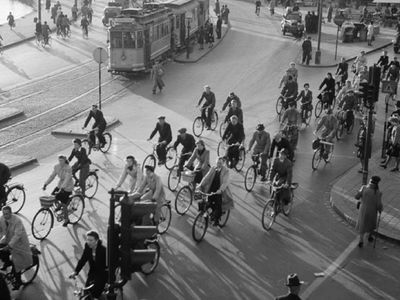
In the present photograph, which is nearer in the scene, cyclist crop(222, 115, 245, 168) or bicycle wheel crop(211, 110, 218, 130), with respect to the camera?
cyclist crop(222, 115, 245, 168)

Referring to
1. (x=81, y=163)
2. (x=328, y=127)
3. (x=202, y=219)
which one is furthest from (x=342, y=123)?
(x=81, y=163)

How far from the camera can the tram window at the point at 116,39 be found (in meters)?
33.1

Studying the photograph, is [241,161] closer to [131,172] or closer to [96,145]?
[96,145]

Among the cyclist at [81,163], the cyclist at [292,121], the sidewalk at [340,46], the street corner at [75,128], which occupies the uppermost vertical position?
the cyclist at [81,163]

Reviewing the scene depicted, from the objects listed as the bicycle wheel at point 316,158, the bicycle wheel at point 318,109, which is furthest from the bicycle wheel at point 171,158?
the bicycle wheel at point 318,109

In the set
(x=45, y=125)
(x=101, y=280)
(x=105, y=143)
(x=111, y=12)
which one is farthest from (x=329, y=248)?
(x=111, y=12)

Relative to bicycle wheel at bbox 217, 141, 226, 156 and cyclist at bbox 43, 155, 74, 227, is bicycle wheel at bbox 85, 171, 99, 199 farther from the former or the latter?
bicycle wheel at bbox 217, 141, 226, 156

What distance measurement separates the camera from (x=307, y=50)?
36156 mm

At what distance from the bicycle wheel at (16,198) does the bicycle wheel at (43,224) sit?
1817mm

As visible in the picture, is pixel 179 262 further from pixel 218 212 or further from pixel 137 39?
pixel 137 39

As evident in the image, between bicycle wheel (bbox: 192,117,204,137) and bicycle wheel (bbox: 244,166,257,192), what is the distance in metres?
5.37

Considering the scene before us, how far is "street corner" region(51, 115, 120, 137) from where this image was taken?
76.3ft

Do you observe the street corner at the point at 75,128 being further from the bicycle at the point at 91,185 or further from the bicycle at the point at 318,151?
the bicycle at the point at 318,151

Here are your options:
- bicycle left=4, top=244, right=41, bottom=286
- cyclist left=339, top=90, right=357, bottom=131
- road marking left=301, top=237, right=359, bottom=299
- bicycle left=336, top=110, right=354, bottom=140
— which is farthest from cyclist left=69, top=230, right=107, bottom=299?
cyclist left=339, top=90, right=357, bottom=131
